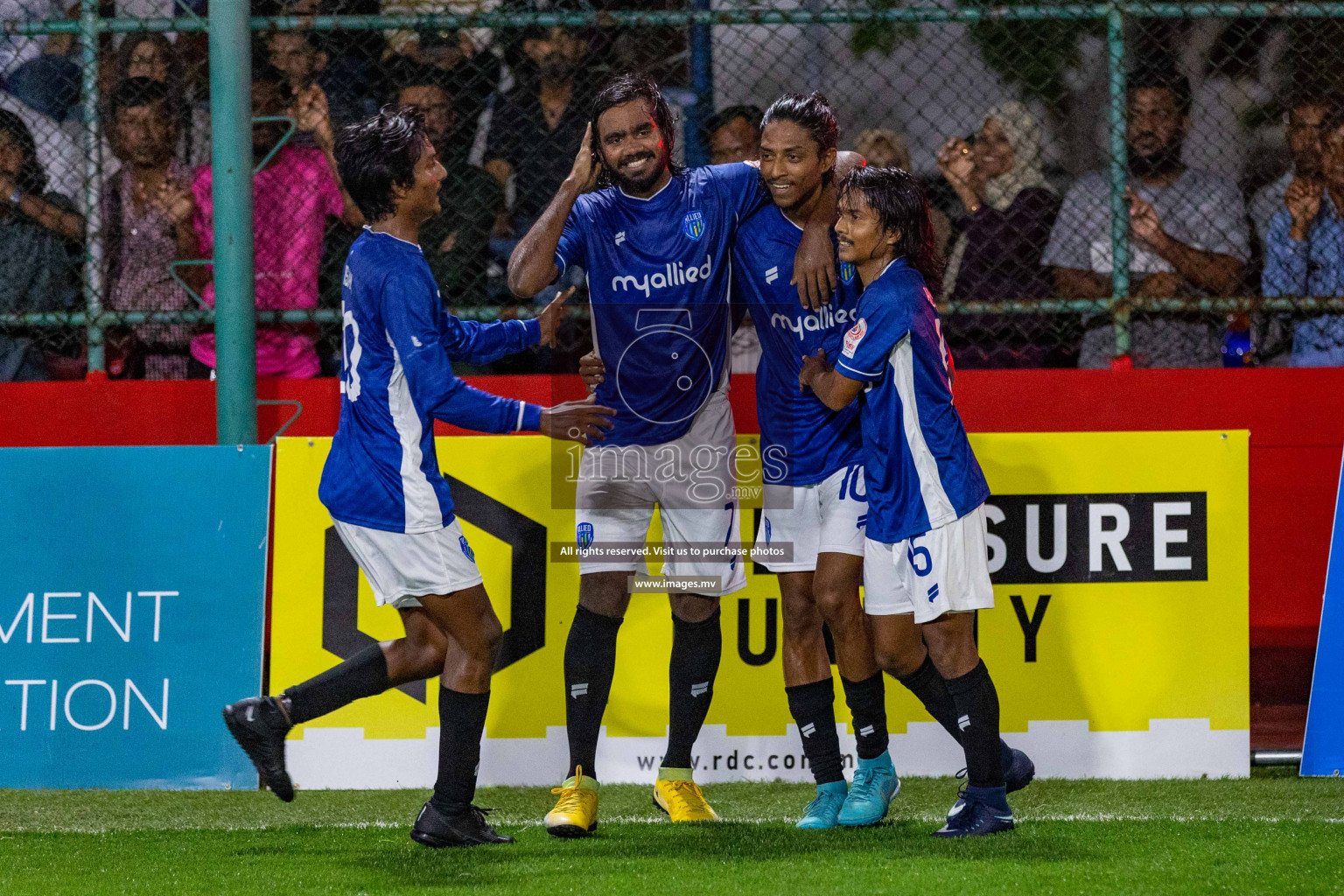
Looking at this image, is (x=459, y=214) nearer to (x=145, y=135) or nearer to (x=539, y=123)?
(x=539, y=123)

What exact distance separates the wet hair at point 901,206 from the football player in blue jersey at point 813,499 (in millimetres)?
207

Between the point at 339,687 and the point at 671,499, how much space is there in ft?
3.46

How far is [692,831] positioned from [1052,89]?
332 cm

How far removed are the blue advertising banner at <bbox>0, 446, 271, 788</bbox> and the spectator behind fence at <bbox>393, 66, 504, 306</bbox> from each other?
1.07 meters

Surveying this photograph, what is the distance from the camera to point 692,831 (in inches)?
141

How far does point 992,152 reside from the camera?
203 inches

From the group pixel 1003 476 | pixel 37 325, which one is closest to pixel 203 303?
pixel 37 325

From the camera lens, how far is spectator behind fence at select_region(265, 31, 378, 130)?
4961mm

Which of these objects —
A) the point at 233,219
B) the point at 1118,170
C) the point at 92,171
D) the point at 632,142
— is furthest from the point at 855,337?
the point at 92,171

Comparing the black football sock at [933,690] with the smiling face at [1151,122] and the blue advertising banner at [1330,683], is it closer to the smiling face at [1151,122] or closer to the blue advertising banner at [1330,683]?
the blue advertising banner at [1330,683]

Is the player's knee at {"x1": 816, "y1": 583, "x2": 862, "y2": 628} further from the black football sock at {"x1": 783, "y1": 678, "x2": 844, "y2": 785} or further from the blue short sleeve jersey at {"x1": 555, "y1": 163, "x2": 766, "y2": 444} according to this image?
the blue short sleeve jersey at {"x1": 555, "y1": 163, "x2": 766, "y2": 444}

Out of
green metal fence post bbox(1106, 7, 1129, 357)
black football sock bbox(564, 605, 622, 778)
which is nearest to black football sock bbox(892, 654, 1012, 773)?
black football sock bbox(564, 605, 622, 778)

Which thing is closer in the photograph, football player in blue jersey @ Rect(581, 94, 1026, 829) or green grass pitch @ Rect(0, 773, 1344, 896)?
green grass pitch @ Rect(0, 773, 1344, 896)

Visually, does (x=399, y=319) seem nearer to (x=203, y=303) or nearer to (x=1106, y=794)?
(x=203, y=303)
